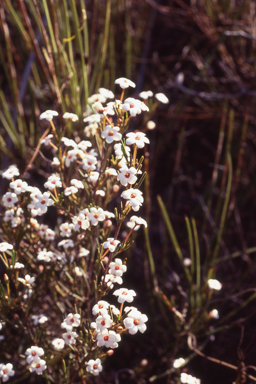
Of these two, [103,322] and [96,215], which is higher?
[96,215]

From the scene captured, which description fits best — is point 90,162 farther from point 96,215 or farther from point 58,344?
point 58,344

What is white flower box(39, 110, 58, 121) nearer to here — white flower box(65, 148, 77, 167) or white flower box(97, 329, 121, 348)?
white flower box(65, 148, 77, 167)

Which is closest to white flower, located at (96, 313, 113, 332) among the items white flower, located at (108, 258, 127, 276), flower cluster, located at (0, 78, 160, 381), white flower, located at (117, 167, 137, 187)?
flower cluster, located at (0, 78, 160, 381)

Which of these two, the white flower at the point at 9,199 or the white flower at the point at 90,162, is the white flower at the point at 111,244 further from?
the white flower at the point at 9,199

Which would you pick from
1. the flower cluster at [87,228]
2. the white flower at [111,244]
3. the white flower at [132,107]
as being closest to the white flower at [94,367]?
the flower cluster at [87,228]

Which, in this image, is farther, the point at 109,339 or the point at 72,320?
the point at 72,320

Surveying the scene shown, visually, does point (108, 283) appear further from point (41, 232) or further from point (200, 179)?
point (200, 179)

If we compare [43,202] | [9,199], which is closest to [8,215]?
[9,199]

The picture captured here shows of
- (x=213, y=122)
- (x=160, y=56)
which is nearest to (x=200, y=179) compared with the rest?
(x=213, y=122)
